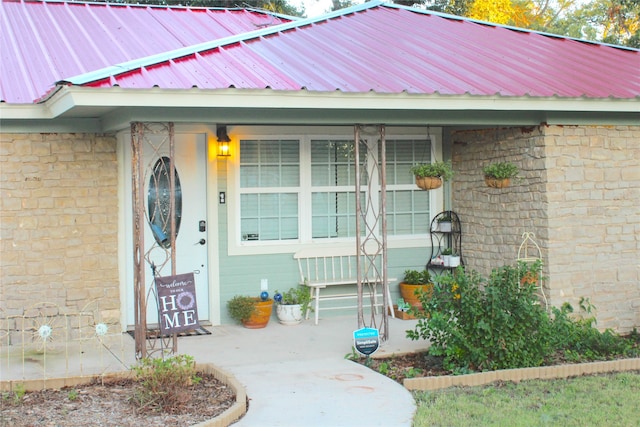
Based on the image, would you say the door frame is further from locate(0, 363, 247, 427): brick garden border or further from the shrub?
the shrub

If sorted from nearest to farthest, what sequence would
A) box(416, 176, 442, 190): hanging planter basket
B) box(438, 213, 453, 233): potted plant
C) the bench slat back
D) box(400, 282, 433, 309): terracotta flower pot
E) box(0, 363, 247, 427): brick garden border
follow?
1. box(0, 363, 247, 427): brick garden border
2. box(416, 176, 442, 190): hanging planter basket
3. the bench slat back
4. box(400, 282, 433, 309): terracotta flower pot
5. box(438, 213, 453, 233): potted plant

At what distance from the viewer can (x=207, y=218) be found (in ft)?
31.4

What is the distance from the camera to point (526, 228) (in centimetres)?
927

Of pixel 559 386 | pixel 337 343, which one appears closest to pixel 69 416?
pixel 337 343

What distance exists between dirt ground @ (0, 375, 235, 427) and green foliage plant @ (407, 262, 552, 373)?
6.57 ft

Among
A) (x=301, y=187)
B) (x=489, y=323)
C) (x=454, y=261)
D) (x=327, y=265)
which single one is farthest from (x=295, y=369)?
(x=454, y=261)

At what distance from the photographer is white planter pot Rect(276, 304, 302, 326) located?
9648mm

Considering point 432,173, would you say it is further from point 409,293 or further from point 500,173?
point 409,293

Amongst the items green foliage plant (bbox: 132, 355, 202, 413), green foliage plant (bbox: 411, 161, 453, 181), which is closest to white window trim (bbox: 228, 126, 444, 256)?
green foliage plant (bbox: 411, 161, 453, 181)

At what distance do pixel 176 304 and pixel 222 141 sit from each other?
2638mm

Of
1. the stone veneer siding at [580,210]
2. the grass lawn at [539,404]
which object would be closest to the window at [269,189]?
the stone veneer siding at [580,210]

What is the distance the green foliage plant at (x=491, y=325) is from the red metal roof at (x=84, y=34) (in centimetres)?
461

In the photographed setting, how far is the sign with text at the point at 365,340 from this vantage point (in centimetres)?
746

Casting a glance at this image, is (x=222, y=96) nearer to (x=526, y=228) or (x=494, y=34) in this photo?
(x=526, y=228)
